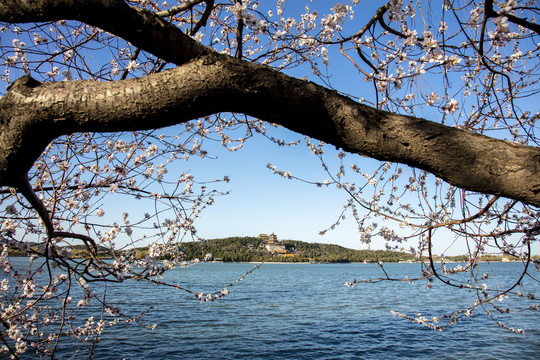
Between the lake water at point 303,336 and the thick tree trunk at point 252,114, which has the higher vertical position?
the thick tree trunk at point 252,114

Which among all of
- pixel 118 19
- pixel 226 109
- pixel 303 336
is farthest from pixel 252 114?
pixel 303 336

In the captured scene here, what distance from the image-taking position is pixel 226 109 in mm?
1345

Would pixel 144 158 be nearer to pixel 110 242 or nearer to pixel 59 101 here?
pixel 110 242

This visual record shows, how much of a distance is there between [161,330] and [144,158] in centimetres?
902

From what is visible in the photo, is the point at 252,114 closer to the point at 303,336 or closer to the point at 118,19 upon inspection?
the point at 118,19

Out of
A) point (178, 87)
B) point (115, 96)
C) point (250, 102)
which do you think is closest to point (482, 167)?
point (250, 102)

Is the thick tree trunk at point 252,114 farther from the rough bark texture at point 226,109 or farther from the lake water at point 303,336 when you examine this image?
the lake water at point 303,336

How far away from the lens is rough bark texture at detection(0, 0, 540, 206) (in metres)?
1.22

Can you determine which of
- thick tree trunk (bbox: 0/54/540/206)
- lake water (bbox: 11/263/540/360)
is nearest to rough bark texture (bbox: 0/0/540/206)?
thick tree trunk (bbox: 0/54/540/206)

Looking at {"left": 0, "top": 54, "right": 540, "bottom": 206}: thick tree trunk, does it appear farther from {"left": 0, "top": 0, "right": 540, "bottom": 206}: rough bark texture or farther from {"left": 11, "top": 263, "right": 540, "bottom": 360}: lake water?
{"left": 11, "top": 263, "right": 540, "bottom": 360}: lake water

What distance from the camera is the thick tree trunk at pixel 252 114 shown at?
1.22m

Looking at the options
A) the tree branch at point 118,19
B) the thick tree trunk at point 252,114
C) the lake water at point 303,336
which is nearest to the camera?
the thick tree trunk at point 252,114

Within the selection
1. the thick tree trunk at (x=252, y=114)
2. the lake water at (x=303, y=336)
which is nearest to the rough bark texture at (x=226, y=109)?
the thick tree trunk at (x=252, y=114)

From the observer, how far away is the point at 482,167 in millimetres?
1278
